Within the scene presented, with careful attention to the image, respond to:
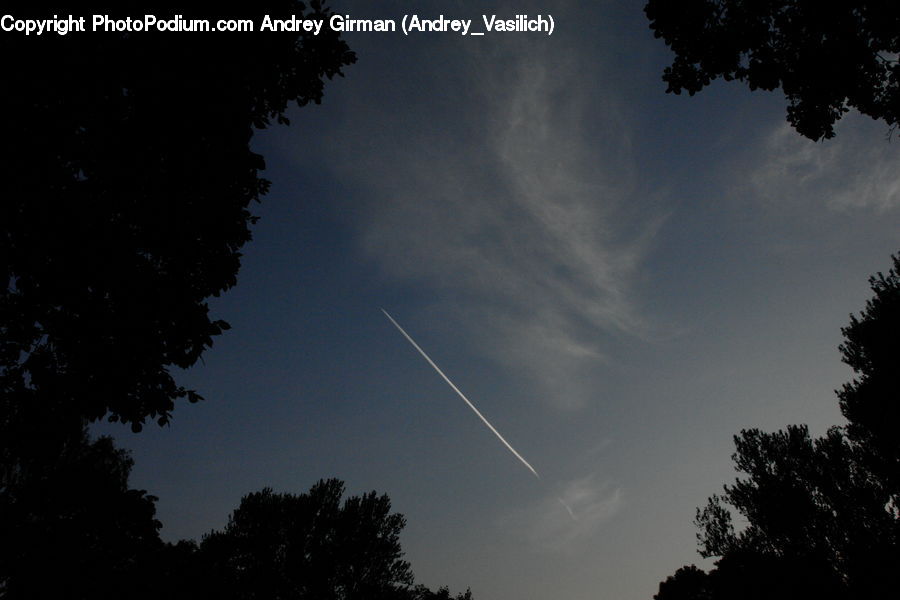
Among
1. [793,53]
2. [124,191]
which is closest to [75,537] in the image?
[124,191]

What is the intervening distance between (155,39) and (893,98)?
11943 millimetres

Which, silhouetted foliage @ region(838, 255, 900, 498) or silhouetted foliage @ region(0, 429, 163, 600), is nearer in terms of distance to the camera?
silhouetted foliage @ region(0, 429, 163, 600)

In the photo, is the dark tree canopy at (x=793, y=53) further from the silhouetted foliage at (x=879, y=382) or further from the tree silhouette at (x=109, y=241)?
the silhouetted foliage at (x=879, y=382)

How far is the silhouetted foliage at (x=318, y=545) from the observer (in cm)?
2602

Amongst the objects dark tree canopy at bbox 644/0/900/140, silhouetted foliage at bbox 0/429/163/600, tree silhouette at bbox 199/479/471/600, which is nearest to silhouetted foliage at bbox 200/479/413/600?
tree silhouette at bbox 199/479/471/600

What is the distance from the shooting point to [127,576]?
18.4ft

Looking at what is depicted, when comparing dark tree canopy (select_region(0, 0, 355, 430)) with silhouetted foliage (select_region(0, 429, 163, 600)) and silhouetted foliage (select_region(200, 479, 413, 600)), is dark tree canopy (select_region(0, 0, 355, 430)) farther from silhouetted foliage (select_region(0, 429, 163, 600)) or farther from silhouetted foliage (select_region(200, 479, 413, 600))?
silhouetted foliage (select_region(200, 479, 413, 600))

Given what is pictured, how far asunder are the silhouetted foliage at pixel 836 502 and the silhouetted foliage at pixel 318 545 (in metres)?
19.1

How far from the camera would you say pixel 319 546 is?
90.0ft

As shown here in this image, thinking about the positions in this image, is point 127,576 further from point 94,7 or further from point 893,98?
point 893,98

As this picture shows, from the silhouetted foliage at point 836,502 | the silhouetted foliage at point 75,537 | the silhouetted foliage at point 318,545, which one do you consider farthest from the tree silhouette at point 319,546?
the silhouetted foliage at point 75,537

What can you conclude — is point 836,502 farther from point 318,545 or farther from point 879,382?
point 318,545

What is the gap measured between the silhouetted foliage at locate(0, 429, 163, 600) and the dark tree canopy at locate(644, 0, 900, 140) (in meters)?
11.7

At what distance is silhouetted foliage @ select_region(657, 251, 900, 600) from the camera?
2022 cm
